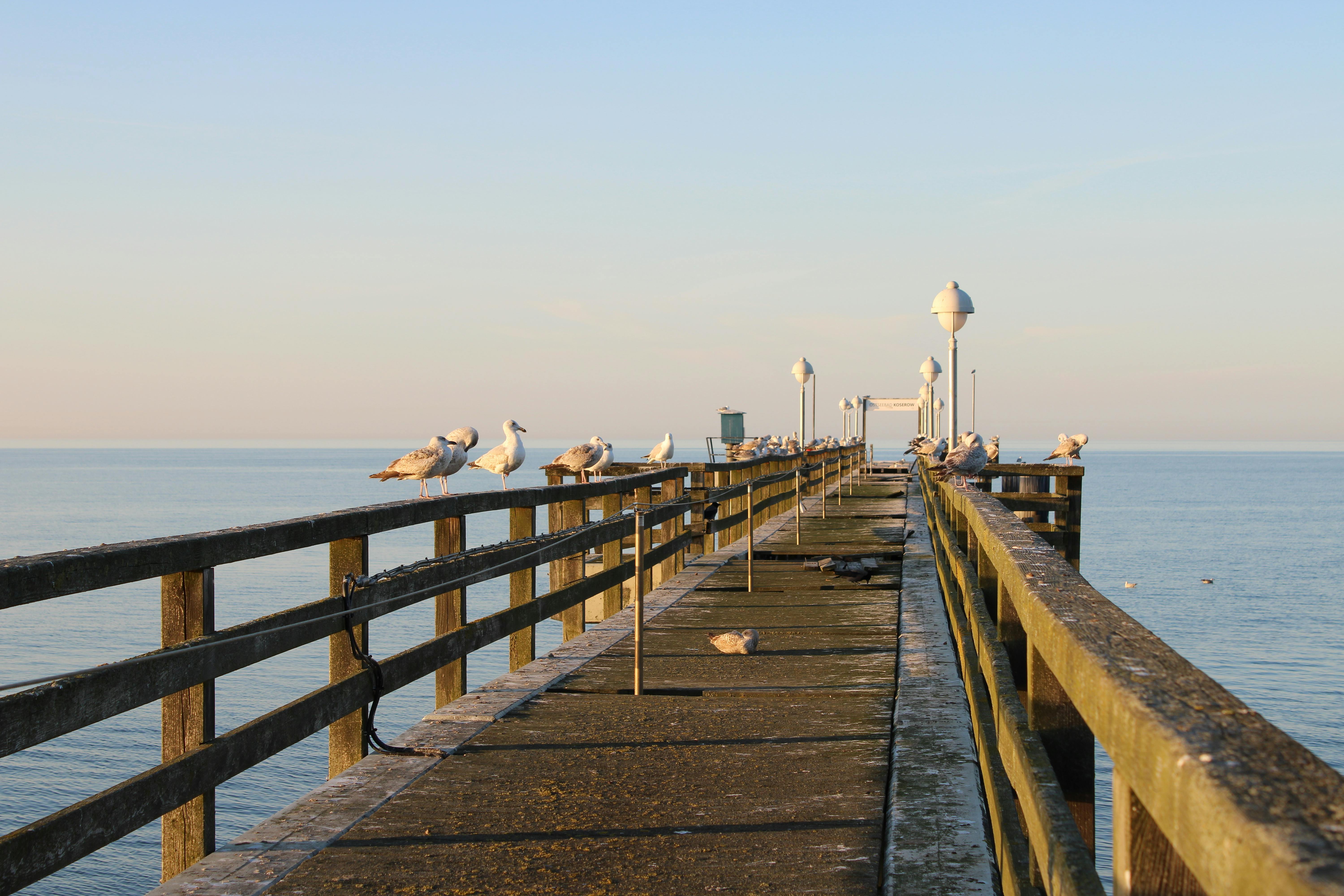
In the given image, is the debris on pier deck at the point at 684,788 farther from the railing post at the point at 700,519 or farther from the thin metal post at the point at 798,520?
the thin metal post at the point at 798,520

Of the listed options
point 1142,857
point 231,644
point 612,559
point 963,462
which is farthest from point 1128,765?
point 963,462

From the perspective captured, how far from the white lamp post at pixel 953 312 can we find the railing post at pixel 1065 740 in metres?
14.8

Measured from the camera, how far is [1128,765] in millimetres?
1568

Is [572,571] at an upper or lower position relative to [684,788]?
upper

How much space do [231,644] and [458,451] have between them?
7.48 m

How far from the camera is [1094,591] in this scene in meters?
2.83

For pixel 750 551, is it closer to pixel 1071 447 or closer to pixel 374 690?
pixel 374 690

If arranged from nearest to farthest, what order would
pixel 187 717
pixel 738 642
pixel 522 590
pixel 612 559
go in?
pixel 187 717 → pixel 522 590 → pixel 738 642 → pixel 612 559

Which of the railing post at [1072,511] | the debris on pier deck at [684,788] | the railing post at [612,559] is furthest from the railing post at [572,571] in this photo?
the railing post at [1072,511]

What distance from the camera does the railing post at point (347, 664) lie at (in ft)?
15.9

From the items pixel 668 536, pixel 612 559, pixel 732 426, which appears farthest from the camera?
pixel 732 426

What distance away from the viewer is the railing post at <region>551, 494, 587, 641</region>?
7.95 metres

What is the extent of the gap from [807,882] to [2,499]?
11169 centimetres

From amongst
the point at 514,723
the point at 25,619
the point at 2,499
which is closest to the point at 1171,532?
the point at 25,619
